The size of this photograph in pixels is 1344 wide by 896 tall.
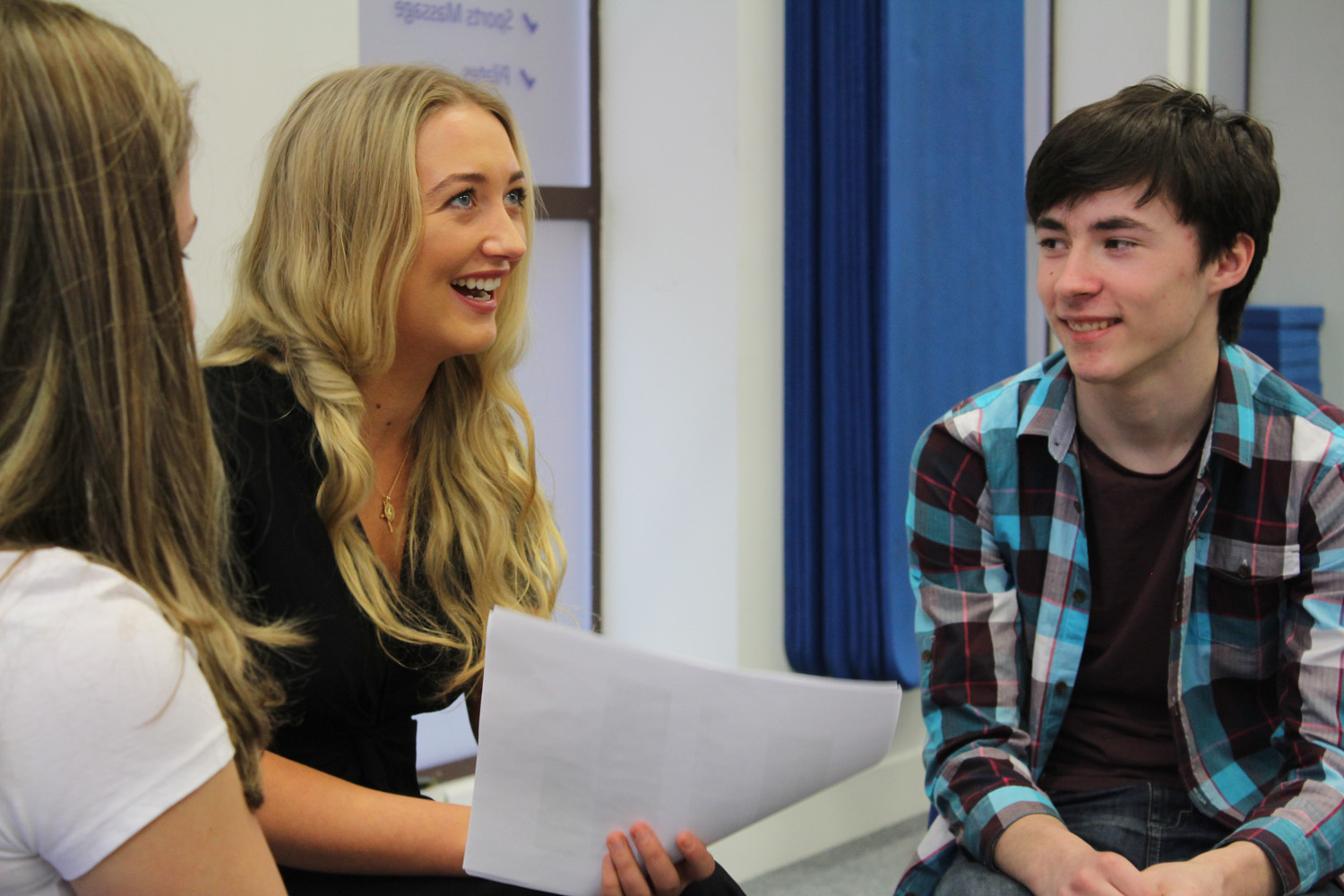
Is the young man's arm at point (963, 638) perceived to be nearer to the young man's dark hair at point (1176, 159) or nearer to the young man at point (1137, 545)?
the young man at point (1137, 545)

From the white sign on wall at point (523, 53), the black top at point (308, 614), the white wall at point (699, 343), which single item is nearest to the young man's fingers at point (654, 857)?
the black top at point (308, 614)

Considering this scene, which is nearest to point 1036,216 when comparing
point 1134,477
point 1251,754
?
point 1134,477

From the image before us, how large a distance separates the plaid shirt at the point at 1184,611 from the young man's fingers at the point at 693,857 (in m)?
0.39

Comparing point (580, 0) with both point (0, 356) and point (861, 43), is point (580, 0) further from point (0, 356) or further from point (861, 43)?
point (0, 356)

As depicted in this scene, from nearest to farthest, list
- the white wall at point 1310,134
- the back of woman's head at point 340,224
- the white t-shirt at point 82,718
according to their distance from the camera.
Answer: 1. the white t-shirt at point 82,718
2. the back of woman's head at point 340,224
3. the white wall at point 1310,134

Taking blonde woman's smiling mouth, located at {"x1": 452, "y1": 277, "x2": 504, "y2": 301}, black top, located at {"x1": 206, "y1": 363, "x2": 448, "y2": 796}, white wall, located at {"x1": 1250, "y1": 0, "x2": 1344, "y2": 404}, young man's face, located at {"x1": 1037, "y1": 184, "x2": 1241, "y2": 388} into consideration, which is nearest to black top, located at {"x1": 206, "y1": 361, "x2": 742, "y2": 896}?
black top, located at {"x1": 206, "y1": 363, "x2": 448, "y2": 796}

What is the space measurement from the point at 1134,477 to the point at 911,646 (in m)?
1.24

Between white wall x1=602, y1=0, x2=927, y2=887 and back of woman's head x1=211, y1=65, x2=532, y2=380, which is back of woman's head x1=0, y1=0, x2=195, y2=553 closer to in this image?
back of woman's head x1=211, y1=65, x2=532, y2=380

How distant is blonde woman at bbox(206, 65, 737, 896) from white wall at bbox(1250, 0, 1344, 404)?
12.2 ft

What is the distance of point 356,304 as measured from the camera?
4.21 feet

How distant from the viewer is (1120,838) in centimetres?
134

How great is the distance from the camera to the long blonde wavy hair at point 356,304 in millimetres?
1260

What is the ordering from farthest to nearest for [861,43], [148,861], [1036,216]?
[861,43]
[1036,216]
[148,861]

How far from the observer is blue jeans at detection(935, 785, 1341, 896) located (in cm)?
134
